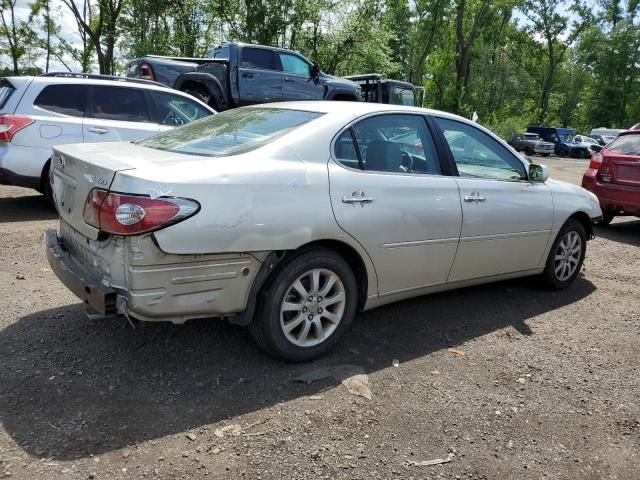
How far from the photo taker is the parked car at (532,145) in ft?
115

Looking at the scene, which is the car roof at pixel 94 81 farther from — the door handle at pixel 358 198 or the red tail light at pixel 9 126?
the door handle at pixel 358 198

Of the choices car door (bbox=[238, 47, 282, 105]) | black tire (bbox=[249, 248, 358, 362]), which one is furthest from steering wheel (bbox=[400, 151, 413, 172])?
car door (bbox=[238, 47, 282, 105])

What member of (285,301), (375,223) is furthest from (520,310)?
(285,301)

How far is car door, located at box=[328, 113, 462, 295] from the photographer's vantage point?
3.45 meters

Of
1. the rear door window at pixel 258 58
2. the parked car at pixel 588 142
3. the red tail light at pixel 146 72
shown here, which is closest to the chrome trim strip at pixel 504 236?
the red tail light at pixel 146 72

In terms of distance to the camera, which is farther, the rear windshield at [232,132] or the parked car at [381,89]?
the parked car at [381,89]

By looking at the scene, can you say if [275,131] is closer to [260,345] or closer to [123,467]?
[260,345]

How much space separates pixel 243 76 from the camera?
42.4 feet

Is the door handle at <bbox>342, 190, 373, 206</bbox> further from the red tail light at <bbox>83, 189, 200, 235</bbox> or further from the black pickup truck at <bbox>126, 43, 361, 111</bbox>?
the black pickup truck at <bbox>126, 43, 361, 111</bbox>

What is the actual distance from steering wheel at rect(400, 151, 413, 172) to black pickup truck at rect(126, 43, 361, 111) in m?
8.90

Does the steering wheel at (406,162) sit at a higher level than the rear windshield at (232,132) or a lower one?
lower

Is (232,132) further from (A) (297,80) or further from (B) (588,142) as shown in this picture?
(B) (588,142)

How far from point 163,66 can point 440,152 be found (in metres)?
9.25

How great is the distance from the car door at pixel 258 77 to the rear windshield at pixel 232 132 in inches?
365
